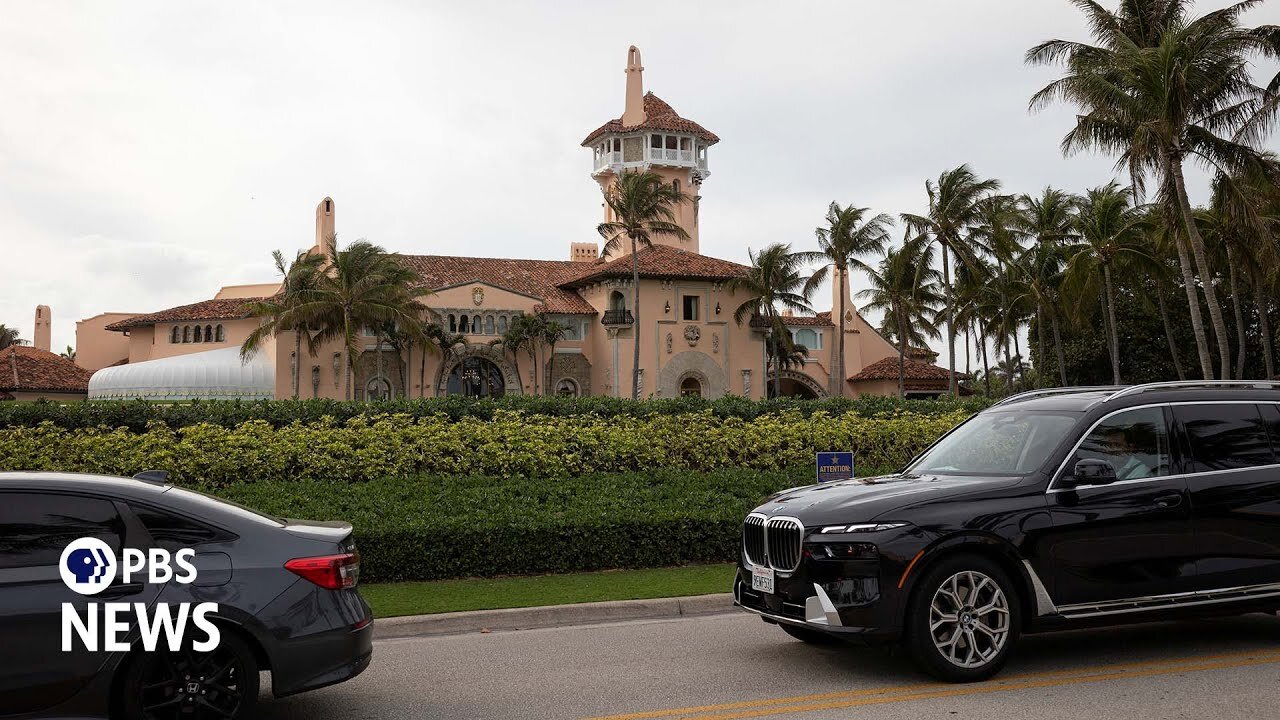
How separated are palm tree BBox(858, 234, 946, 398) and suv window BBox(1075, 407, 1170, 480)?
49.0 metres

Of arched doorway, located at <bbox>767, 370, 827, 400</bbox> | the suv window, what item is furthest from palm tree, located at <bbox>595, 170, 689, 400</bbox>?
the suv window

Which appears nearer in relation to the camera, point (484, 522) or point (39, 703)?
point (39, 703)

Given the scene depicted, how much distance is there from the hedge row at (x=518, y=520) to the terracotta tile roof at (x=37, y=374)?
46.0 m

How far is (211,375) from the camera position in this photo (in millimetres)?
48938

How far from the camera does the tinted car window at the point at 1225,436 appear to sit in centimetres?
739

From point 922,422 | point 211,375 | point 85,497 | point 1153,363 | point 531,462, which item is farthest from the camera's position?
point 1153,363

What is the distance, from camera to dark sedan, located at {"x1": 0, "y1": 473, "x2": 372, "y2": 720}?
17.0 feet

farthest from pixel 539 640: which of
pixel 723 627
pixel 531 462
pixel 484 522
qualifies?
pixel 531 462

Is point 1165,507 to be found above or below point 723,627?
above

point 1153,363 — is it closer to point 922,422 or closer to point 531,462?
point 922,422

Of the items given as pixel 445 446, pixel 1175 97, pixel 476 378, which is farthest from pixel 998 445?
pixel 476 378

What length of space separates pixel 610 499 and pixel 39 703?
8068 millimetres

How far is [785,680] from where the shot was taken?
6.90 m

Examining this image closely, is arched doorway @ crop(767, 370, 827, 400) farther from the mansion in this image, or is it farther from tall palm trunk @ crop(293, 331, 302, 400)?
tall palm trunk @ crop(293, 331, 302, 400)
